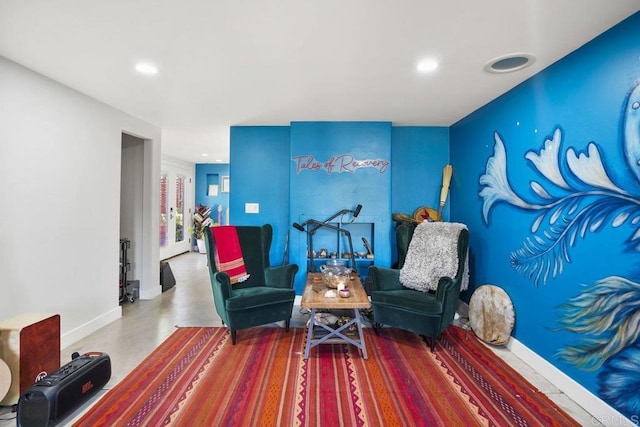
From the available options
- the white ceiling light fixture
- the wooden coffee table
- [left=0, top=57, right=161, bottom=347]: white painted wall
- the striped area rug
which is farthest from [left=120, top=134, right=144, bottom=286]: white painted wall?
the white ceiling light fixture

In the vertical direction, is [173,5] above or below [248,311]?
above

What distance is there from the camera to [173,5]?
155 cm

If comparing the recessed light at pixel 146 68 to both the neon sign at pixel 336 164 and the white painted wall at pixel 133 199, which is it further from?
the white painted wall at pixel 133 199

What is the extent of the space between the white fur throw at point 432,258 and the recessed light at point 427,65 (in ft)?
5.01

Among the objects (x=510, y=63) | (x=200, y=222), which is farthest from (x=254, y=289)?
(x=200, y=222)

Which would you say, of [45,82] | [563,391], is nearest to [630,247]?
[563,391]

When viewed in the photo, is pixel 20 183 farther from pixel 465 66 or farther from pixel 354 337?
pixel 465 66

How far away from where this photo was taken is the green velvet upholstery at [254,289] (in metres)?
2.64

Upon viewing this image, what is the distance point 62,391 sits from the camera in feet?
5.46

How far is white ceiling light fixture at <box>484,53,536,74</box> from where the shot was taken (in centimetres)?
207

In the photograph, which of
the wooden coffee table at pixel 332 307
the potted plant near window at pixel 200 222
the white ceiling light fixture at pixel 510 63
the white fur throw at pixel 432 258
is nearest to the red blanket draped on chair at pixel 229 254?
the wooden coffee table at pixel 332 307

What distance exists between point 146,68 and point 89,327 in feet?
8.41

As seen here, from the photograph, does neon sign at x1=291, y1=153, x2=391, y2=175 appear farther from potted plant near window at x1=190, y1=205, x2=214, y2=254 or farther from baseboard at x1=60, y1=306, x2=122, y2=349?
potted plant near window at x1=190, y1=205, x2=214, y2=254

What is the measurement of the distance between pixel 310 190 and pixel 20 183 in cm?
271
